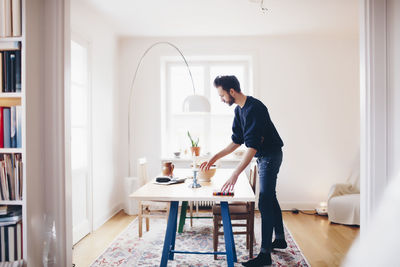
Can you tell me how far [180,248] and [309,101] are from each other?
2.80 meters

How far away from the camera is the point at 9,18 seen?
1718 mm

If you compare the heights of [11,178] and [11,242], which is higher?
[11,178]

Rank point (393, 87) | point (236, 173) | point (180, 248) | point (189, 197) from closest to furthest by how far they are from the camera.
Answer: point (393, 87)
point (189, 197)
point (236, 173)
point (180, 248)

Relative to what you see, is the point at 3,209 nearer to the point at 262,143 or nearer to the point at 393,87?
the point at 262,143

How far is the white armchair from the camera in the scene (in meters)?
3.55

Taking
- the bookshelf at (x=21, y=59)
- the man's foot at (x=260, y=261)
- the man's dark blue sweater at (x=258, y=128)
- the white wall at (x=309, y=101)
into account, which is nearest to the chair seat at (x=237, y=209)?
the man's foot at (x=260, y=261)

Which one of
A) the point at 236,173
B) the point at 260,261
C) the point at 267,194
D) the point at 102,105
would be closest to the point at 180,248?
the point at 260,261

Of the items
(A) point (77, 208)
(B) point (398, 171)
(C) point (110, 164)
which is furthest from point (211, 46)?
(B) point (398, 171)

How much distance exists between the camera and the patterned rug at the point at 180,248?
2555 millimetres

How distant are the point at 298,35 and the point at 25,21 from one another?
3.67 meters

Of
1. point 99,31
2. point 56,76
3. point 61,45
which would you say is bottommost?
point 56,76

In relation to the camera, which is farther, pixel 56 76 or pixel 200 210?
pixel 200 210

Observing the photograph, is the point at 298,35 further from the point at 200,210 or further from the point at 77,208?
the point at 77,208

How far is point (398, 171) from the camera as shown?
1.63 meters
